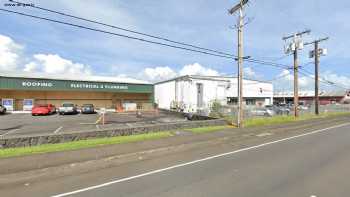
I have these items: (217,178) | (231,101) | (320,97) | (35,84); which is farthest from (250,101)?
(217,178)

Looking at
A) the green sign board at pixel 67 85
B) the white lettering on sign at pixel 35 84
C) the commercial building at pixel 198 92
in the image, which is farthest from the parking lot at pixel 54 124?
the commercial building at pixel 198 92

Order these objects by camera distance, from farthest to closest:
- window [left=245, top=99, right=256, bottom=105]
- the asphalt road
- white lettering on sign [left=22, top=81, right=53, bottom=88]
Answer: window [left=245, top=99, right=256, bottom=105]
white lettering on sign [left=22, top=81, right=53, bottom=88]
the asphalt road

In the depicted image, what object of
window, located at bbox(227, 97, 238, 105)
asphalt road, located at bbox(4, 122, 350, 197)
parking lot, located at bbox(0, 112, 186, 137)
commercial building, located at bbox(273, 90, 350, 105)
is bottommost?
asphalt road, located at bbox(4, 122, 350, 197)

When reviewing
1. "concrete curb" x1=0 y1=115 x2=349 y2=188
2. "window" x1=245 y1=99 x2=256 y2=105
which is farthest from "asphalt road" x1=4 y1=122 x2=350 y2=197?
"window" x1=245 y1=99 x2=256 y2=105

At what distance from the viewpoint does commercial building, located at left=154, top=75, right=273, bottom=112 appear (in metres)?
Result: 51.7

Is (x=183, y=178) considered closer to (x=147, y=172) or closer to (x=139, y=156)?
(x=147, y=172)

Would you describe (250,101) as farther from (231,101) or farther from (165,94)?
(165,94)

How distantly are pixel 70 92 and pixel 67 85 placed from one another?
4.91 metres

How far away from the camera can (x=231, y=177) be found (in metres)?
6.82

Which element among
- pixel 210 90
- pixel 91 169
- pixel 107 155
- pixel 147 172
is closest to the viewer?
pixel 147 172

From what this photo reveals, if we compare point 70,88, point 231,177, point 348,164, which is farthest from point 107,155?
point 70,88

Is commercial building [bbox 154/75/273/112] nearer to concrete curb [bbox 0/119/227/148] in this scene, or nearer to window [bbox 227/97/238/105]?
window [bbox 227/97/238/105]

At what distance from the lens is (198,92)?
5325 cm

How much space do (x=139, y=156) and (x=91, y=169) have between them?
2178mm
